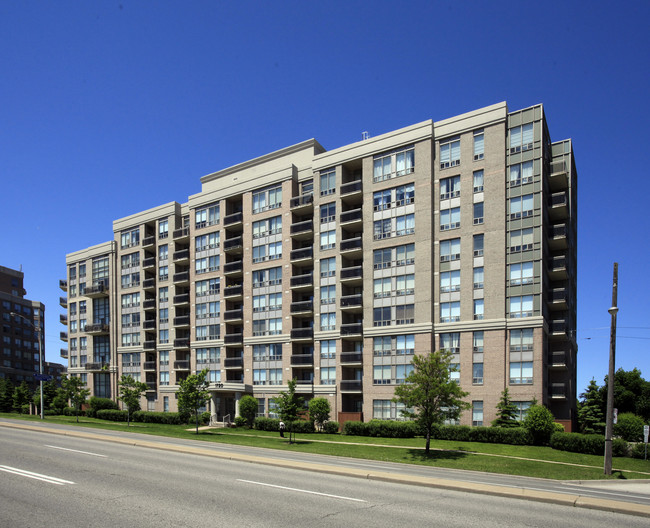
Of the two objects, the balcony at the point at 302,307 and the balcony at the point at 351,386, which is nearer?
the balcony at the point at 351,386

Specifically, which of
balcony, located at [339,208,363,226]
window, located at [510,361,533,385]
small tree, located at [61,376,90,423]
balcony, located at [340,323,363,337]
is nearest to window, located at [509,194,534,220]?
window, located at [510,361,533,385]

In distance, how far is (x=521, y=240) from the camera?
134 ft

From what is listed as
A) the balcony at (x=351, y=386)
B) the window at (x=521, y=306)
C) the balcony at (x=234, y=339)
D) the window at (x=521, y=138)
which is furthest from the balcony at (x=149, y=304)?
the window at (x=521, y=138)

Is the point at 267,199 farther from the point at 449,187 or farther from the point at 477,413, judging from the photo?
the point at 477,413

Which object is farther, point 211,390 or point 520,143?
point 211,390

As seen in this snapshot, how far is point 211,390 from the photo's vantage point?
54688 millimetres

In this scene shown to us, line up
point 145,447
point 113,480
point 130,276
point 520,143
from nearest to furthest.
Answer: point 113,480 → point 145,447 → point 520,143 → point 130,276

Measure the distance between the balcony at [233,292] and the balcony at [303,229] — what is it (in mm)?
10014

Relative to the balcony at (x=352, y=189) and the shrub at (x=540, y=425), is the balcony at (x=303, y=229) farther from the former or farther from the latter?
the shrub at (x=540, y=425)

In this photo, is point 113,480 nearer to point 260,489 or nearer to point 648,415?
point 260,489

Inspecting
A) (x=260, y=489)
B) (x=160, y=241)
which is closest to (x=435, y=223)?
(x=260, y=489)

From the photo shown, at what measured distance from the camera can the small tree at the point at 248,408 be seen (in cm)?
5159

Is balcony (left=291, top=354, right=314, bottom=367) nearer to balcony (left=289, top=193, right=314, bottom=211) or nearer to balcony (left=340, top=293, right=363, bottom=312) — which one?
balcony (left=340, top=293, right=363, bottom=312)

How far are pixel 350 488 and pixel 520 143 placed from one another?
35.4m
